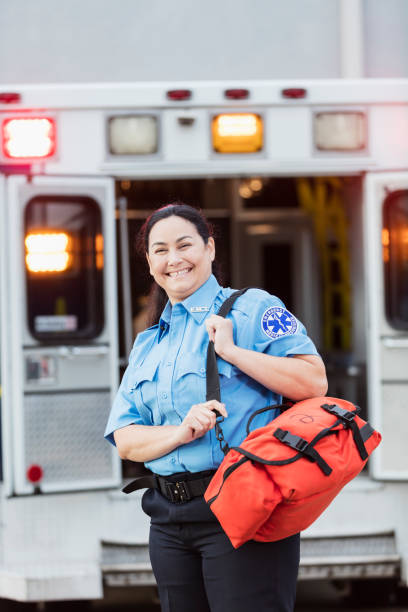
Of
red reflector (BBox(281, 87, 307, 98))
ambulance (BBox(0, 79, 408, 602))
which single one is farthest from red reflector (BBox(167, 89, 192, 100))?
red reflector (BBox(281, 87, 307, 98))

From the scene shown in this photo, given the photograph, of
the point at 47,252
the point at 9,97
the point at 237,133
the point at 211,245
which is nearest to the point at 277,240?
the point at 237,133

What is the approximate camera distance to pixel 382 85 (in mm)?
3912

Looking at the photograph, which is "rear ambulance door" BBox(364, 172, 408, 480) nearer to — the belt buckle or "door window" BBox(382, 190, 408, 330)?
"door window" BBox(382, 190, 408, 330)

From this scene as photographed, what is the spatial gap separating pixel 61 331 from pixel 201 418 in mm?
2162

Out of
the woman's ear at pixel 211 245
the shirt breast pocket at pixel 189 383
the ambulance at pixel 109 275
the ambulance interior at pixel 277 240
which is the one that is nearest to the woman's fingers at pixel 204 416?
the shirt breast pocket at pixel 189 383

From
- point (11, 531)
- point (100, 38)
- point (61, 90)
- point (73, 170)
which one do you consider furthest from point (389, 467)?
point (100, 38)

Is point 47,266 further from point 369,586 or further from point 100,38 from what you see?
point 369,586

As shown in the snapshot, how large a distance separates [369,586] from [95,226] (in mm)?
2501

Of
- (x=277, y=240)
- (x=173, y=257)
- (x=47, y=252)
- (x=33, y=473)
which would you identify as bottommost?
(x=33, y=473)

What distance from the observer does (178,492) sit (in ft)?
6.50

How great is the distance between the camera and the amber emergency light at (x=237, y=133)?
3.88m

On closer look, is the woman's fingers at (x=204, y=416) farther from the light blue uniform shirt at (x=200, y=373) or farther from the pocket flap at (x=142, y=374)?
the pocket flap at (x=142, y=374)

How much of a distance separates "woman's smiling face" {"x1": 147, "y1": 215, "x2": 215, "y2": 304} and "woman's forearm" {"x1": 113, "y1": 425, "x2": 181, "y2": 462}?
0.33 metres

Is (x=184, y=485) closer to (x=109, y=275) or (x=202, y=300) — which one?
(x=202, y=300)
